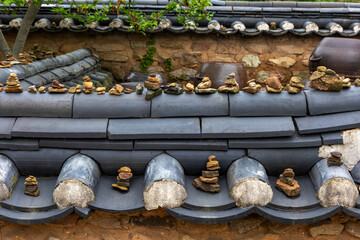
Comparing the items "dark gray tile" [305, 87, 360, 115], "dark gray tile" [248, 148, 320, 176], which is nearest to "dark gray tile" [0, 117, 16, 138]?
"dark gray tile" [248, 148, 320, 176]

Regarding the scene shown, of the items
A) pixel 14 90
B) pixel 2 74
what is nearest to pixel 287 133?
pixel 14 90

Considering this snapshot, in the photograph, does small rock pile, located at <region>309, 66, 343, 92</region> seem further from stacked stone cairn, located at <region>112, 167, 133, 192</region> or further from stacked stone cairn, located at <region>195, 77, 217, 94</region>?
stacked stone cairn, located at <region>112, 167, 133, 192</region>

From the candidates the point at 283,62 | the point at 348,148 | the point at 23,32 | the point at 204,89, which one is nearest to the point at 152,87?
the point at 204,89

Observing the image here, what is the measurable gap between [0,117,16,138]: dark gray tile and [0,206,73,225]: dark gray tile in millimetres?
480

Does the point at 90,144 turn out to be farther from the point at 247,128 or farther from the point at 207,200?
the point at 247,128

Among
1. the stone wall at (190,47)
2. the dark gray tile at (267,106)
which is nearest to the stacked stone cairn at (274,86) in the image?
the dark gray tile at (267,106)

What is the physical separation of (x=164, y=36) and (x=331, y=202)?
420 cm

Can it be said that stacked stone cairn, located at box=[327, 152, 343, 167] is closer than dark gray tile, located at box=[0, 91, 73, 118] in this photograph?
Yes

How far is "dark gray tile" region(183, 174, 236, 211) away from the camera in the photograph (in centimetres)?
196

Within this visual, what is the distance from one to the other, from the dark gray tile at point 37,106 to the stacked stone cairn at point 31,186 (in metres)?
0.41

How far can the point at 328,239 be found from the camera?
2.19m

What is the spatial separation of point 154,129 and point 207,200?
545 millimetres

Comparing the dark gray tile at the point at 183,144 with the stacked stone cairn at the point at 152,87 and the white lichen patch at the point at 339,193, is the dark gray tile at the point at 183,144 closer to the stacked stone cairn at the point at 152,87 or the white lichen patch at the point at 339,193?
the stacked stone cairn at the point at 152,87

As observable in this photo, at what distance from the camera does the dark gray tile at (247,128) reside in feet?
6.81
